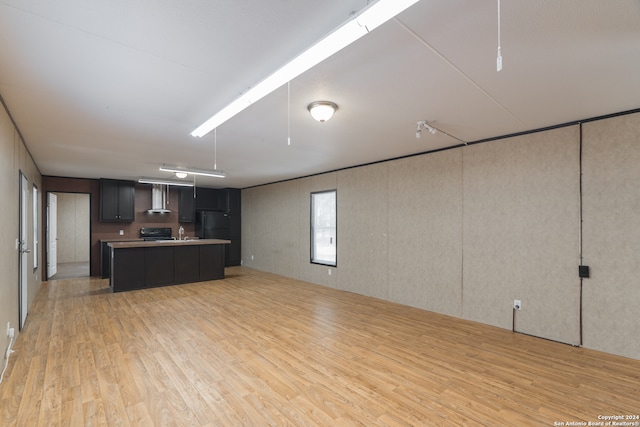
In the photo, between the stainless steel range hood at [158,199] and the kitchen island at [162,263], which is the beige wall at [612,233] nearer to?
the kitchen island at [162,263]

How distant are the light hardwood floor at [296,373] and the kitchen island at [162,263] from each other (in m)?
1.47

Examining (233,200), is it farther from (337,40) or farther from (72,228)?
(337,40)

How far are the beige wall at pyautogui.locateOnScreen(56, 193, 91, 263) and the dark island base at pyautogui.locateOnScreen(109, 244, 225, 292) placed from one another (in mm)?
5755

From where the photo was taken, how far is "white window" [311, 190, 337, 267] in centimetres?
659

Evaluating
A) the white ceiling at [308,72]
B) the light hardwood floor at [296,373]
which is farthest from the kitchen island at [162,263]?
the white ceiling at [308,72]

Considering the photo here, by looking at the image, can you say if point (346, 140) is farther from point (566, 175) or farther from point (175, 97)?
point (566, 175)

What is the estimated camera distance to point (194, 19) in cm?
164

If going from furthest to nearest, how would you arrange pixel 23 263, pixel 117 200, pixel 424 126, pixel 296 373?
pixel 117 200 → pixel 23 263 → pixel 424 126 → pixel 296 373

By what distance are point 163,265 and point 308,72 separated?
5906 millimetres

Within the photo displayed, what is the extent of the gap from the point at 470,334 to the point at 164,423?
11.3ft

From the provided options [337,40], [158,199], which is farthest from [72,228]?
[337,40]

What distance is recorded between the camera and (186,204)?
29.7ft

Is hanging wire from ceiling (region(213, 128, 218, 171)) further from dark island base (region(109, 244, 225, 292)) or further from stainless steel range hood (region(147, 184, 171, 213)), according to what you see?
stainless steel range hood (region(147, 184, 171, 213))

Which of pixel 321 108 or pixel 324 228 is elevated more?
pixel 321 108
